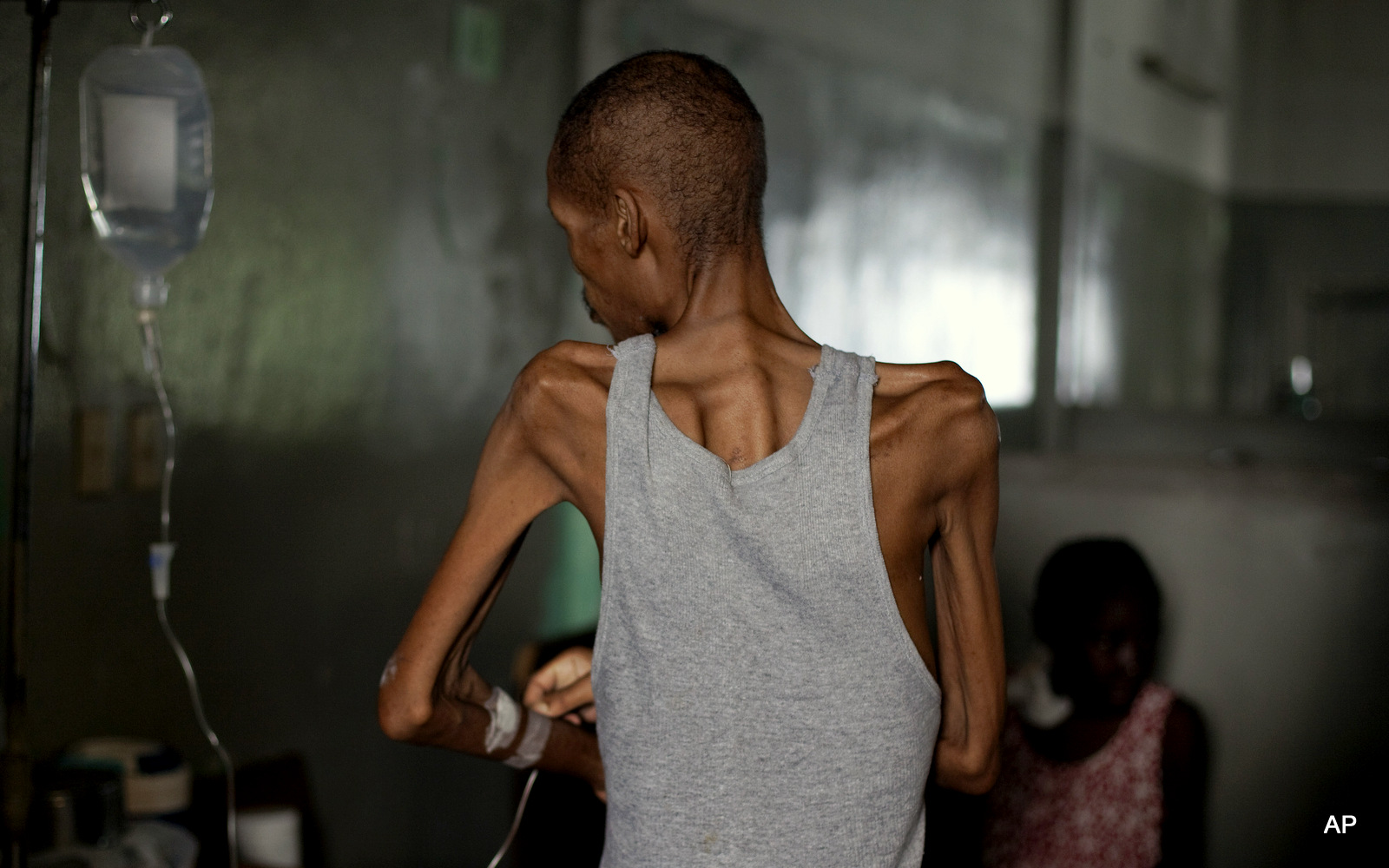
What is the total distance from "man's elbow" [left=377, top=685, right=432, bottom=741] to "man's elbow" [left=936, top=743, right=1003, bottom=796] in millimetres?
410

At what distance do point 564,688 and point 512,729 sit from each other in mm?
93

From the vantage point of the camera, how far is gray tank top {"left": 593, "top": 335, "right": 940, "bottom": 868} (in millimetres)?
762

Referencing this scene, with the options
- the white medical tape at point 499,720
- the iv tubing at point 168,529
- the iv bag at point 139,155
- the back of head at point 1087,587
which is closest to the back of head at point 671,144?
the white medical tape at point 499,720

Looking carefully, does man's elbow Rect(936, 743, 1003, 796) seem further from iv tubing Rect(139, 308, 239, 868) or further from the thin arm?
iv tubing Rect(139, 308, 239, 868)

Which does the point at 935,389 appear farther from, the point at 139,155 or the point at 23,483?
the point at 139,155

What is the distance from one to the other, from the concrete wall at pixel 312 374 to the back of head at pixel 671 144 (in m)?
0.93

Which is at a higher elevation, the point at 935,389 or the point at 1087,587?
the point at 935,389

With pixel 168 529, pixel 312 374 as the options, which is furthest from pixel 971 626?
pixel 312 374

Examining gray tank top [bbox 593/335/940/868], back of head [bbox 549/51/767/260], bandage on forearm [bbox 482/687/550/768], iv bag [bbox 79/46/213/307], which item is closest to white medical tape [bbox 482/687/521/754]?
bandage on forearm [bbox 482/687/550/768]

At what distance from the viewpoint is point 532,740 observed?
3.10ft

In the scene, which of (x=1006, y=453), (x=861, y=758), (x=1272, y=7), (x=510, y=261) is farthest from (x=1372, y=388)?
(x=861, y=758)

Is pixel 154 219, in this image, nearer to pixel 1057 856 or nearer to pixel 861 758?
pixel 861 758

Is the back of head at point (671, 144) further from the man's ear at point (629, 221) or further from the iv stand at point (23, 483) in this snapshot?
the iv stand at point (23, 483)

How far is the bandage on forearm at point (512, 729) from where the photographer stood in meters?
0.92
